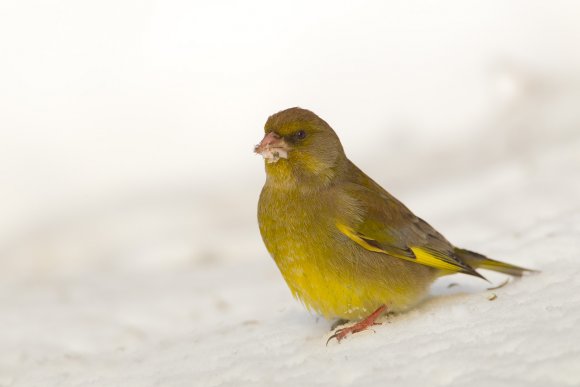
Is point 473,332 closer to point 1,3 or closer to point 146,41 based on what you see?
point 146,41

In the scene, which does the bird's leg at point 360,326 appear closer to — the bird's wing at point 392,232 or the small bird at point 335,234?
the small bird at point 335,234

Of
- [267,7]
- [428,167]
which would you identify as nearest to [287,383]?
[428,167]

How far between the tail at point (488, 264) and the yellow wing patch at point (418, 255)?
0.24 m

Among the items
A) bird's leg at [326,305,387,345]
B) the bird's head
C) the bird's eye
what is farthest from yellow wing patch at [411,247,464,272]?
the bird's eye

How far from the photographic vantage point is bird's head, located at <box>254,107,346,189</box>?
5.34 meters

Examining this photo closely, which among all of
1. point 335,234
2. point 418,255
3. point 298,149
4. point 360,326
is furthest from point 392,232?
point 298,149

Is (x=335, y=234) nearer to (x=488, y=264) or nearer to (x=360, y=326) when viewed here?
(x=360, y=326)

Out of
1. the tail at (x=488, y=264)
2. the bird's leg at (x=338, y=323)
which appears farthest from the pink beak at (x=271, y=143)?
the tail at (x=488, y=264)

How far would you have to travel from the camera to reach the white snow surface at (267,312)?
441cm

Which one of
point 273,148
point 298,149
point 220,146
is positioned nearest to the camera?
point 273,148

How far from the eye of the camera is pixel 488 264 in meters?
5.77

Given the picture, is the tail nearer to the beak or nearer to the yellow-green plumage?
the yellow-green plumage

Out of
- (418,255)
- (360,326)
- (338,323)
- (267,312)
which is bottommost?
(360,326)

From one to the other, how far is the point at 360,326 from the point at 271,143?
3.68 feet
